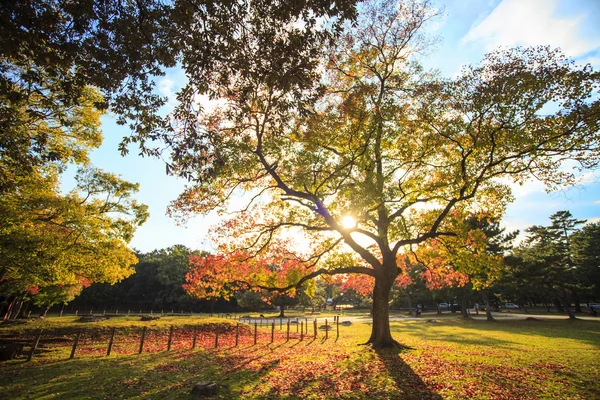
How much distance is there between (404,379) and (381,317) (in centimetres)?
617

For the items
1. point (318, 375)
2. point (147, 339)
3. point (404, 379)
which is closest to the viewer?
point (404, 379)

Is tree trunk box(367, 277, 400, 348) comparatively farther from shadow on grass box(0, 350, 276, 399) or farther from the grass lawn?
shadow on grass box(0, 350, 276, 399)

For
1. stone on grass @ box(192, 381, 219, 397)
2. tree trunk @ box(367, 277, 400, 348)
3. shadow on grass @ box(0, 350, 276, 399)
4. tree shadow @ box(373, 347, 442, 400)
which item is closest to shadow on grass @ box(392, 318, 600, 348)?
tree trunk @ box(367, 277, 400, 348)

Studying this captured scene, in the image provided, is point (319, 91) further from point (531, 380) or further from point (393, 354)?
point (393, 354)

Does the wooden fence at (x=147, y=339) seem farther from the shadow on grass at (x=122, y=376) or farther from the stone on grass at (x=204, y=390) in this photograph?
the stone on grass at (x=204, y=390)

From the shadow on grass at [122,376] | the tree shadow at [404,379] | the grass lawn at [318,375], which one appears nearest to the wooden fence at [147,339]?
the grass lawn at [318,375]

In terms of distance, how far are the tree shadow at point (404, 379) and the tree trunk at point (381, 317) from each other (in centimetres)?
150

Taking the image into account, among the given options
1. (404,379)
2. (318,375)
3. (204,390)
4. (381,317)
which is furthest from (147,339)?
(404,379)

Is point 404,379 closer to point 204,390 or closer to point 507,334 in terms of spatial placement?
point 204,390

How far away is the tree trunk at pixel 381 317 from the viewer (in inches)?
566

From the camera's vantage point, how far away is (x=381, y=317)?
14.9m

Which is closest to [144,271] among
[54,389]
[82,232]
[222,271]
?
[82,232]

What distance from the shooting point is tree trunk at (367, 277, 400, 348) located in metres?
14.4

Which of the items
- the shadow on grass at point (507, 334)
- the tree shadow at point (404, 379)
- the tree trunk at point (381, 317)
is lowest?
the tree shadow at point (404, 379)
